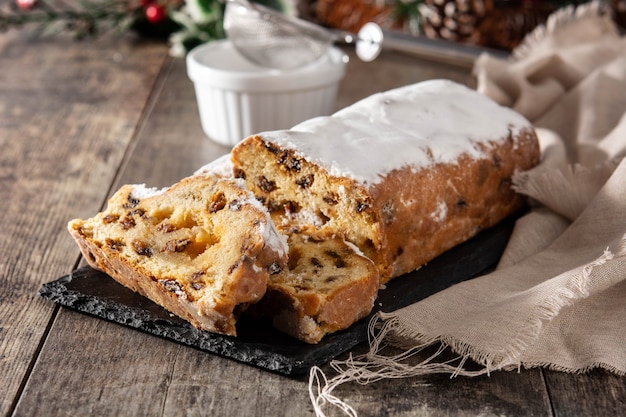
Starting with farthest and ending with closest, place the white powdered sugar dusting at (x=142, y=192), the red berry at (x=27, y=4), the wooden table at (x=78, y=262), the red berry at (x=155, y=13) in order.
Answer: the red berry at (x=27, y=4) < the red berry at (x=155, y=13) < the white powdered sugar dusting at (x=142, y=192) < the wooden table at (x=78, y=262)

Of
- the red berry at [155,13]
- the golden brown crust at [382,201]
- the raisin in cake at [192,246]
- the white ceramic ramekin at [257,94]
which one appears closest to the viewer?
the raisin in cake at [192,246]

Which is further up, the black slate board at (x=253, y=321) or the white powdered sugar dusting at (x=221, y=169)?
the white powdered sugar dusting at (x=221, y=169)

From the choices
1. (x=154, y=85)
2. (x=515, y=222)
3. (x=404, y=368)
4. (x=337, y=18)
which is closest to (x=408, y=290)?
(x=404, y=368)

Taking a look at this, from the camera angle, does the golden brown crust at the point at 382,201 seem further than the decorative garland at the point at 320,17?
No

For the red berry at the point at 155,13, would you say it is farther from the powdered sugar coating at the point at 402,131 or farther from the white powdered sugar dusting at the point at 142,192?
the white powdered sugar dusting at the point at 142,192

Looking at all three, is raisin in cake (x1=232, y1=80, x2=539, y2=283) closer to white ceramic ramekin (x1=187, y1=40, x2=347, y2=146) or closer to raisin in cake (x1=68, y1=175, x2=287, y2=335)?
raisin in cake (x1=68, y1=175, x2=287, y2=335)

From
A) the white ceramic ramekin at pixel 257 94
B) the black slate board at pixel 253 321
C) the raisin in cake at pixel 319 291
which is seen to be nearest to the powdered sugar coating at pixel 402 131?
the raisin in cake at pixel 319 291
